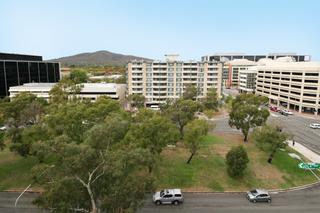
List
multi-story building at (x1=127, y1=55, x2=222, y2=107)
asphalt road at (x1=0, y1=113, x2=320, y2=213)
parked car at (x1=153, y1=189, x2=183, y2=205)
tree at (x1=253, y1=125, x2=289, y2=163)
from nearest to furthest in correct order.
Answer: asphalt road at (x1=0, y1=113, x2=320, y2=213), parked car at (x1=153, y1=189, x2=183, y2=205), tree at (x1=253, y1=125, x2=289, y2=163), multi-story building at (x1=127, y1=55, x2=222, y2=107)

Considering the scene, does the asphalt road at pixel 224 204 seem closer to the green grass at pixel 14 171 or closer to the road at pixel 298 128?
the green grass at pixel 14 171

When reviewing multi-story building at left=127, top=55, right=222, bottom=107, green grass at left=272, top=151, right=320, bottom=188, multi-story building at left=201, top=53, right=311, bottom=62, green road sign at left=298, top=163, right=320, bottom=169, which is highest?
multi-story building at left=201, top=53, right=311, bottom=62

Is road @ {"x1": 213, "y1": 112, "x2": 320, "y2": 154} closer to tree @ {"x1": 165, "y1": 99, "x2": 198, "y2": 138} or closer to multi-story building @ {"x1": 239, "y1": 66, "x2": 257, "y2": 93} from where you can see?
tree @ {"x1": 165, "y1": 99, "x2": 198, "y2": 138}

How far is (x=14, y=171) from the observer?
3195 centimetres

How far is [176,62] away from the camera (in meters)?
83.9

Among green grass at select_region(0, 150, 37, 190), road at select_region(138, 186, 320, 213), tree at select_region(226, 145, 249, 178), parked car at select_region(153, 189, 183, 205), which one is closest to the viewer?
road at select_region(138, 186, 320, 213)

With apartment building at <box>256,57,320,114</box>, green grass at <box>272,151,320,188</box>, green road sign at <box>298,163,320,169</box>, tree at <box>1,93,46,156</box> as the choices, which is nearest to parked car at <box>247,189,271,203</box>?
green grass at <box>272,151,320,188</box>

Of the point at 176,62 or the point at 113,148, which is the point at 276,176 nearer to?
the point at 113,148

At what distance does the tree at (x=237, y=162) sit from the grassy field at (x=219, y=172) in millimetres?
795

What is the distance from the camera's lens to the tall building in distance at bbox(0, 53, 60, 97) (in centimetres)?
7344

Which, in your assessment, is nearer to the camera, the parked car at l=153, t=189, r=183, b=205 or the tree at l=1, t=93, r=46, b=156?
the parked car at l=153, t=189, r=183, b=205

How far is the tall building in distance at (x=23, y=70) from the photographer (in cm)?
7344

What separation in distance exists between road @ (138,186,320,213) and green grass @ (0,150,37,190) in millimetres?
13739

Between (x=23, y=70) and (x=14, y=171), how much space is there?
196 ft
